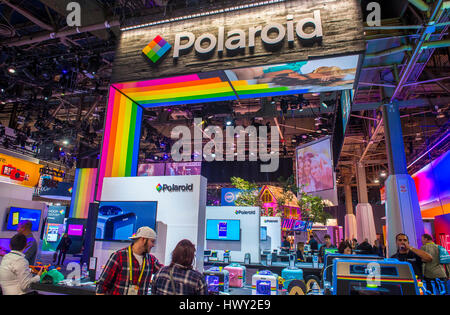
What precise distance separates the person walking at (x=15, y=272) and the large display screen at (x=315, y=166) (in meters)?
10.2

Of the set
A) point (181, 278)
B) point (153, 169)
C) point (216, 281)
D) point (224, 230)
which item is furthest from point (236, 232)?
point (153, 169)

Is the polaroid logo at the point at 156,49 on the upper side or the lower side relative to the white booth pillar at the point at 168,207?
upper

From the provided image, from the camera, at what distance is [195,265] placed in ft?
12.1

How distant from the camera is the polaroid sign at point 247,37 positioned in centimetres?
342

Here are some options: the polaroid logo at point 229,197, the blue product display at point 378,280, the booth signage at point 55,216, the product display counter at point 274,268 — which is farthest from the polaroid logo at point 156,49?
the booth signage at point 55,216

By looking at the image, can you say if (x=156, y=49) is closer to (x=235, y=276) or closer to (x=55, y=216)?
(x=235, y=276)

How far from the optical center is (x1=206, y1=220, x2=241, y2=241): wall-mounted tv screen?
318 inches

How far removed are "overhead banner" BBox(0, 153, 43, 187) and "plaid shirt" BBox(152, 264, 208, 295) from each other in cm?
1440

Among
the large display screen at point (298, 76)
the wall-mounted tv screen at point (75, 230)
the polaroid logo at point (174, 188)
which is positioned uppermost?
the large display screen at point (298, 76)

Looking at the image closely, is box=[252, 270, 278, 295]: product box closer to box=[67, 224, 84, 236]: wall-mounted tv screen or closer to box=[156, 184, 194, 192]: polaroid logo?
box=[156, 184, 194, 192]: polaroid logo

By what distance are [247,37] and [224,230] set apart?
5.78 meters

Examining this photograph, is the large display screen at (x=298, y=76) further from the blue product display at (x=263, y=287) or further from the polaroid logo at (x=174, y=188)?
the blue product display at (x=263, y=287)

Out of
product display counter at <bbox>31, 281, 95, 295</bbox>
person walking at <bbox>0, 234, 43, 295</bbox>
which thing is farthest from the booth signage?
person walking at <bbox>0, 234, 43, 295</bbox>

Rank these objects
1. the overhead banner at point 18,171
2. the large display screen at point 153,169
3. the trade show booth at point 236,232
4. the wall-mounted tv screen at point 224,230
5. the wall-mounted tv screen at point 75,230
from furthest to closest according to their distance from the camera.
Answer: the wall-mounted tv screen at point 75,230 → the large display screen at point 153,169 → the overhead banner at point 18,171 → the wall-mounted tv screen at point 224,230 → the trade show booth at point 236,232
